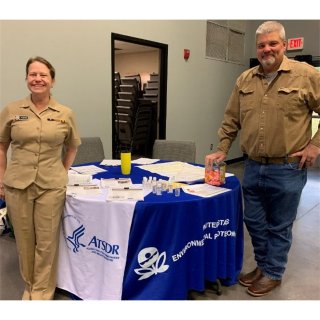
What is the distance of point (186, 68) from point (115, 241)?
4.07m

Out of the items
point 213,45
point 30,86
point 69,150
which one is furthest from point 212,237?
point 213,45

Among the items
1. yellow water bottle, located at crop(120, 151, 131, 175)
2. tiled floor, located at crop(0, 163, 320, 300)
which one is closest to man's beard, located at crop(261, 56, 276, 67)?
yellow water bottle, located at crop(120, 151, 131, 175)

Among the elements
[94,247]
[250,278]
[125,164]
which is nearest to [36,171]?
[94,247]

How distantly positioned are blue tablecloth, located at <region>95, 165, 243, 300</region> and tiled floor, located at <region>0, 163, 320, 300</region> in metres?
0.31

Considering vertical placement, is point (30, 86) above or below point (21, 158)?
above

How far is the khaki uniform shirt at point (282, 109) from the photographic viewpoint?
1922 millimetres

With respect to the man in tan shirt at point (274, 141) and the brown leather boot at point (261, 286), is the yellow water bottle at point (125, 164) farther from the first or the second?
the brown leather boot at point (261, 286)

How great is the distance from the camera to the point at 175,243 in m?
1.78

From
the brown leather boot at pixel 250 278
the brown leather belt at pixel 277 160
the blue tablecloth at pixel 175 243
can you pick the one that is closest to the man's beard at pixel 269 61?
the brown leather belt at pixel 277 160

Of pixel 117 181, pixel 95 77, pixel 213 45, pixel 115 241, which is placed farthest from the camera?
pixel 213 45

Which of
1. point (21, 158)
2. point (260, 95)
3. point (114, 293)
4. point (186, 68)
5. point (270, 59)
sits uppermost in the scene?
point (186, 68)

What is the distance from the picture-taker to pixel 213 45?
5707 mm

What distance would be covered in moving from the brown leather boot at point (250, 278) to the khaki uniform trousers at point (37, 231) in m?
1.28

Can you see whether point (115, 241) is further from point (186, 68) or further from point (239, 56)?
point (239, 56)
